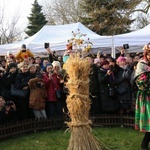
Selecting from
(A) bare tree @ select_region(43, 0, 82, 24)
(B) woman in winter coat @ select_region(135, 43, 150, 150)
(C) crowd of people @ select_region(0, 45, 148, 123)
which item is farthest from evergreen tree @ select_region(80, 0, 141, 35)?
(B) woman in winter coat @ select_region(135, 43, 150, 150)

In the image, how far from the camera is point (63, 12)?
37.2 meters

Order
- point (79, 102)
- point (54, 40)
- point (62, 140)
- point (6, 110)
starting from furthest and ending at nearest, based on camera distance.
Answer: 1. point (54, 40)
2. point (6, 110)
3. point (62, 140)
4. point (79, 102)

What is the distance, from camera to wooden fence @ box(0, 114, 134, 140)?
6484mm

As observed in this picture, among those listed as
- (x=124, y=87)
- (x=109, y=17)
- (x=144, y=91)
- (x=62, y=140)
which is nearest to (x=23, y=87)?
(x=62, y=140)

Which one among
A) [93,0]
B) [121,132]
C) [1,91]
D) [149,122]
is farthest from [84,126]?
[93,0]

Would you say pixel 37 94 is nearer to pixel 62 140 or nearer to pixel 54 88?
pixel 54 88

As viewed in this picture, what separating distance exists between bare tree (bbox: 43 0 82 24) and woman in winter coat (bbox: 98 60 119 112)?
27.8m

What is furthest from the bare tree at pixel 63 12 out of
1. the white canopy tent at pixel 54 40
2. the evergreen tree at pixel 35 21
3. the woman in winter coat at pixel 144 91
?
the woman in winter coat at pixel 144 91

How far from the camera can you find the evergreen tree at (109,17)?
28766 millimetres

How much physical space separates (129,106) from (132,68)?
929 mm

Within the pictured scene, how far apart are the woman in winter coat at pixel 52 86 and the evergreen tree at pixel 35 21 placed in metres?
29.2

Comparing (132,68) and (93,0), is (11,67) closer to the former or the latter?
(132,68)

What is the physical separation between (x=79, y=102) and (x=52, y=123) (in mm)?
2580

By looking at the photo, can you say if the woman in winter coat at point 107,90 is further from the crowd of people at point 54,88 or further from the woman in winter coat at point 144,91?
the woman in winter coat at point 144,91
